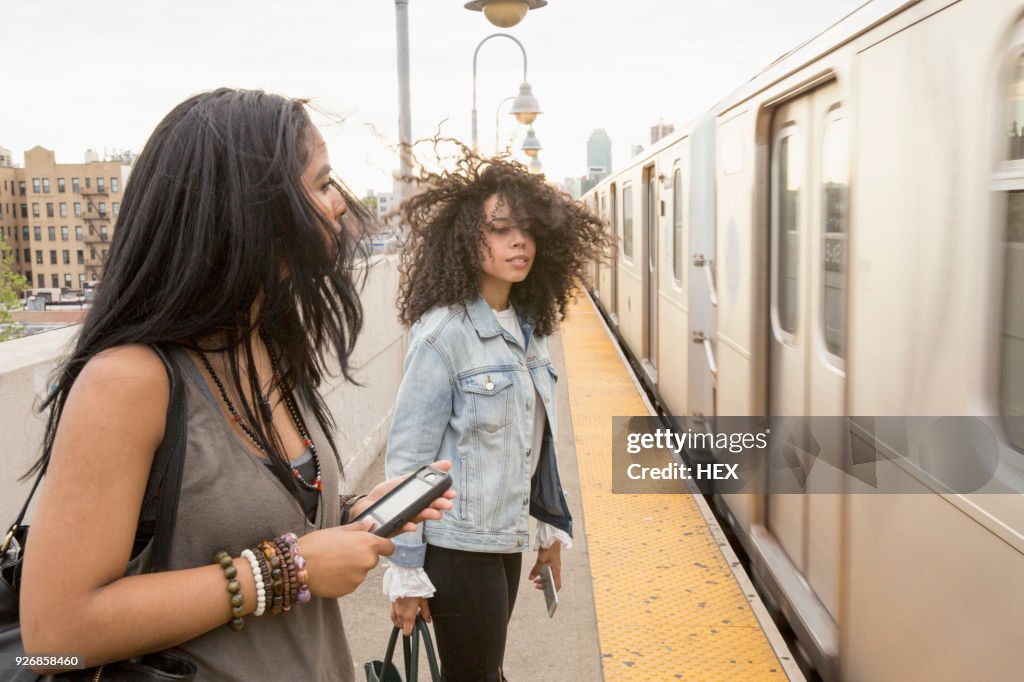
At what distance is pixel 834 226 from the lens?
11.9ft

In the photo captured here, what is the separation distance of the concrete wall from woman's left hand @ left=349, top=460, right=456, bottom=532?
0.82ft

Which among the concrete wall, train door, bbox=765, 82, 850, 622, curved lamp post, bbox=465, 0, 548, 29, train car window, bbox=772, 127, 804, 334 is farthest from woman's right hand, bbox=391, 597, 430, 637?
curved lamp post, bbox=465, 0, 548, 29

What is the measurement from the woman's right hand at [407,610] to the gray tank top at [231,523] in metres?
1.09

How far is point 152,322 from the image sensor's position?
1.30 metres

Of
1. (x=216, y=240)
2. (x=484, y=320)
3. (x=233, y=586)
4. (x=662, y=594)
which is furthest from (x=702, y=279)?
(x=233, y=586)

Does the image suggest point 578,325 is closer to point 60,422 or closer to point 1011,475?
point 1011,475

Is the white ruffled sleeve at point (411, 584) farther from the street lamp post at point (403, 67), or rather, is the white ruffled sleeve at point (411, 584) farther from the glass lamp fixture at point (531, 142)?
the glass lamp fixture at point (531, 142)

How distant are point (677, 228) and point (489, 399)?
211 inches

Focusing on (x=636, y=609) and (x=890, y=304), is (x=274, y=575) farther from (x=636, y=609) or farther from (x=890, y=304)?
(x=636, y=609)

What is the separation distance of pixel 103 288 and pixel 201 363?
184 millimetres

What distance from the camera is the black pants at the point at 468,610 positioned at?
2.54 meters

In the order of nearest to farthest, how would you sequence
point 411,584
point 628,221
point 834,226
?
point 411,584
point 834,226
point 628,221

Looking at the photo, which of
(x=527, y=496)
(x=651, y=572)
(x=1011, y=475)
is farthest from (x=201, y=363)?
(x=651, y=572)

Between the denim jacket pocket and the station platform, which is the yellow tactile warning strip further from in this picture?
the denim jacket pocket
